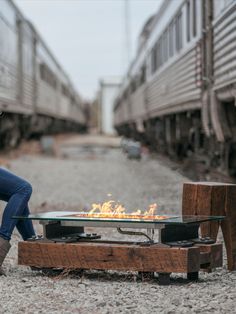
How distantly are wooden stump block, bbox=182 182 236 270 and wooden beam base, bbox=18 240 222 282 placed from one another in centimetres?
26

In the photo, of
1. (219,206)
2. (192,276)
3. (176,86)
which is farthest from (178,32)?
(192,276)

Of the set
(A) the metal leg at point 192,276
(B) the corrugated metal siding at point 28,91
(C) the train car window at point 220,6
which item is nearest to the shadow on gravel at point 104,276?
(A) the metal leg at point 192,276

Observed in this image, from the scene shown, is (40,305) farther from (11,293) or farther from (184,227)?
(184,227)

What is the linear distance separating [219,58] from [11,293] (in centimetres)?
512

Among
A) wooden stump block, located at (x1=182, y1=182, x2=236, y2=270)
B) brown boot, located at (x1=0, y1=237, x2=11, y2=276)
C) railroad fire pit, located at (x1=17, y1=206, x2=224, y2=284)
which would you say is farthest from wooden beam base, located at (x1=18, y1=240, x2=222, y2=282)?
wooden stump block, located at (x1=182, y1=182, x2=236, y2=270)

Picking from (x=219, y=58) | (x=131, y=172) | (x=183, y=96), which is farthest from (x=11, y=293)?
(x=131, y=172)

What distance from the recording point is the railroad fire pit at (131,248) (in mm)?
4496

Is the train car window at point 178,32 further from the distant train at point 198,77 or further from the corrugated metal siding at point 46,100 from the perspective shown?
the corrugated metal siding at point 46,100

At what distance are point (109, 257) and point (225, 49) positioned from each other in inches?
165

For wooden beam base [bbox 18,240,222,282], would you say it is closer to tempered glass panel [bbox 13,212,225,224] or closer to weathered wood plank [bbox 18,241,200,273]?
weathered wood plank [bbox 18,241,200,273]

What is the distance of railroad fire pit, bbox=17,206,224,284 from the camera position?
4496 millimetres

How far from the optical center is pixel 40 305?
400 centimetres

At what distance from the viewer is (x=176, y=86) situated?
1315cm

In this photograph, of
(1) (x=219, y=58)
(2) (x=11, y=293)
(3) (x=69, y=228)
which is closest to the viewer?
(2) (x=11, y=293)
